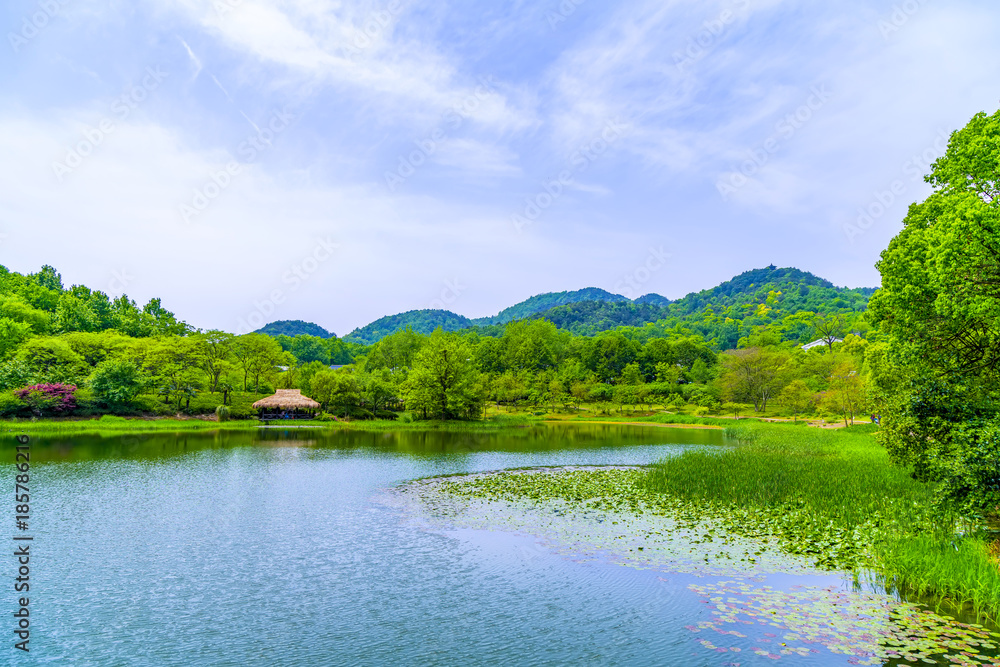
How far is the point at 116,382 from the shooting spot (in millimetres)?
47781

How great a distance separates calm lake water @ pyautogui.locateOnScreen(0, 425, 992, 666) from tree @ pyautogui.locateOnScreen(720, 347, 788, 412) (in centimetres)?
6290

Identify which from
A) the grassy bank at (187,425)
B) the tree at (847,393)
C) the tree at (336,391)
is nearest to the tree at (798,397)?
the tree at (847,393)

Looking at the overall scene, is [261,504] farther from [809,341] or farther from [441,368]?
[809,341]

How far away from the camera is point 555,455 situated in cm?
3262

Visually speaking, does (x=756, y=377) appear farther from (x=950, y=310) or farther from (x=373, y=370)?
(x=950, y=310)

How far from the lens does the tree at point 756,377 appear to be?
6994 cm

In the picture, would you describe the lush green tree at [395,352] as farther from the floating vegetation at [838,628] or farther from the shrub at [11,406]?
the floating vegetation at [838,628]

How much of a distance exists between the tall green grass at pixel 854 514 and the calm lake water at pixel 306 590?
420 cm

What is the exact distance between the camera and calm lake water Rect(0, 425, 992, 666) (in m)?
8.17

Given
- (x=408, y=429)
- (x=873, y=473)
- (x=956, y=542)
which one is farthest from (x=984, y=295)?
(x=408, y=429)

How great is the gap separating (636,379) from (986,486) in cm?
7101

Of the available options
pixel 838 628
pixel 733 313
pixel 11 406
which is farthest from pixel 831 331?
pixel 11 406

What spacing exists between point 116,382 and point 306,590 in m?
48.3

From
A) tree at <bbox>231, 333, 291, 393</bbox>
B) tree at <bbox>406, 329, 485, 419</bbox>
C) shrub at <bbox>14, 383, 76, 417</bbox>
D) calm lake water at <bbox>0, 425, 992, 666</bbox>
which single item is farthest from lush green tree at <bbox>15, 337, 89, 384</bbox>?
calm lake water at <bbox>0, 425, 992, 666</bbox>
